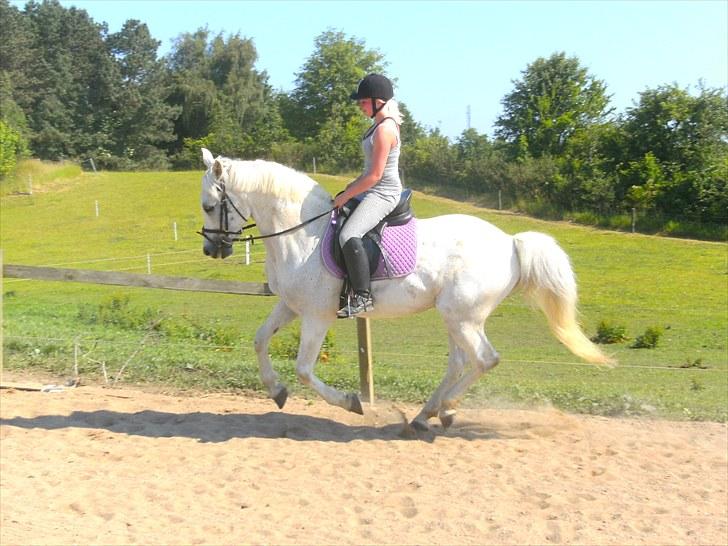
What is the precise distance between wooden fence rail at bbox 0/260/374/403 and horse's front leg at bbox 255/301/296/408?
815 mm

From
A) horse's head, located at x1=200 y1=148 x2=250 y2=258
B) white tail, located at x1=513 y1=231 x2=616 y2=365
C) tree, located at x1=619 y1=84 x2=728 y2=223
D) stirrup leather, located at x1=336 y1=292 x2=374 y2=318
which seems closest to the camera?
stirrup leather, located at x1=336 y1=292 x2=374 y2=318

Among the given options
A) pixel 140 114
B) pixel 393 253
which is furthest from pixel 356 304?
pixel 140 114

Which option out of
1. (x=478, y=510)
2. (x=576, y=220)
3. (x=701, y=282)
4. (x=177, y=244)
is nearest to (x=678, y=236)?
(x=576, y=220)

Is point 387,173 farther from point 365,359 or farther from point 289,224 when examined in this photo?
point 365,359

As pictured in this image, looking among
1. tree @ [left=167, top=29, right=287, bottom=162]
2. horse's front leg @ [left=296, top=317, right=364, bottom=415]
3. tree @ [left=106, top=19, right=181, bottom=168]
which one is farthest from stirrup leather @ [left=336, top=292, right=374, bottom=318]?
tree @ [left=106, top=19, right=181, bottom=168]

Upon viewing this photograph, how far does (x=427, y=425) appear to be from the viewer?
7211 mm

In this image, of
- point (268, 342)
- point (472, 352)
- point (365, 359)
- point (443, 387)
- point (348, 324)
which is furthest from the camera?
point (348, 324)

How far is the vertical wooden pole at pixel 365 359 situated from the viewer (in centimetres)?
817

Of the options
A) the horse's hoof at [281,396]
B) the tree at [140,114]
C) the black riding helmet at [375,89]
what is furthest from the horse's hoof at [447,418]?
the tree at [140,114]

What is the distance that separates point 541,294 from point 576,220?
33.4m

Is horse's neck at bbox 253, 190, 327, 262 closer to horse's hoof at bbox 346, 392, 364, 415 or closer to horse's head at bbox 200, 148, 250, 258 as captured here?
horse's head at bbox 200, 148, 250, 258

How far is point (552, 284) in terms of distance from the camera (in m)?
7.05

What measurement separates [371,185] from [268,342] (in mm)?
1767

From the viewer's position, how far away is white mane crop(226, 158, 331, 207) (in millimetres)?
6938
